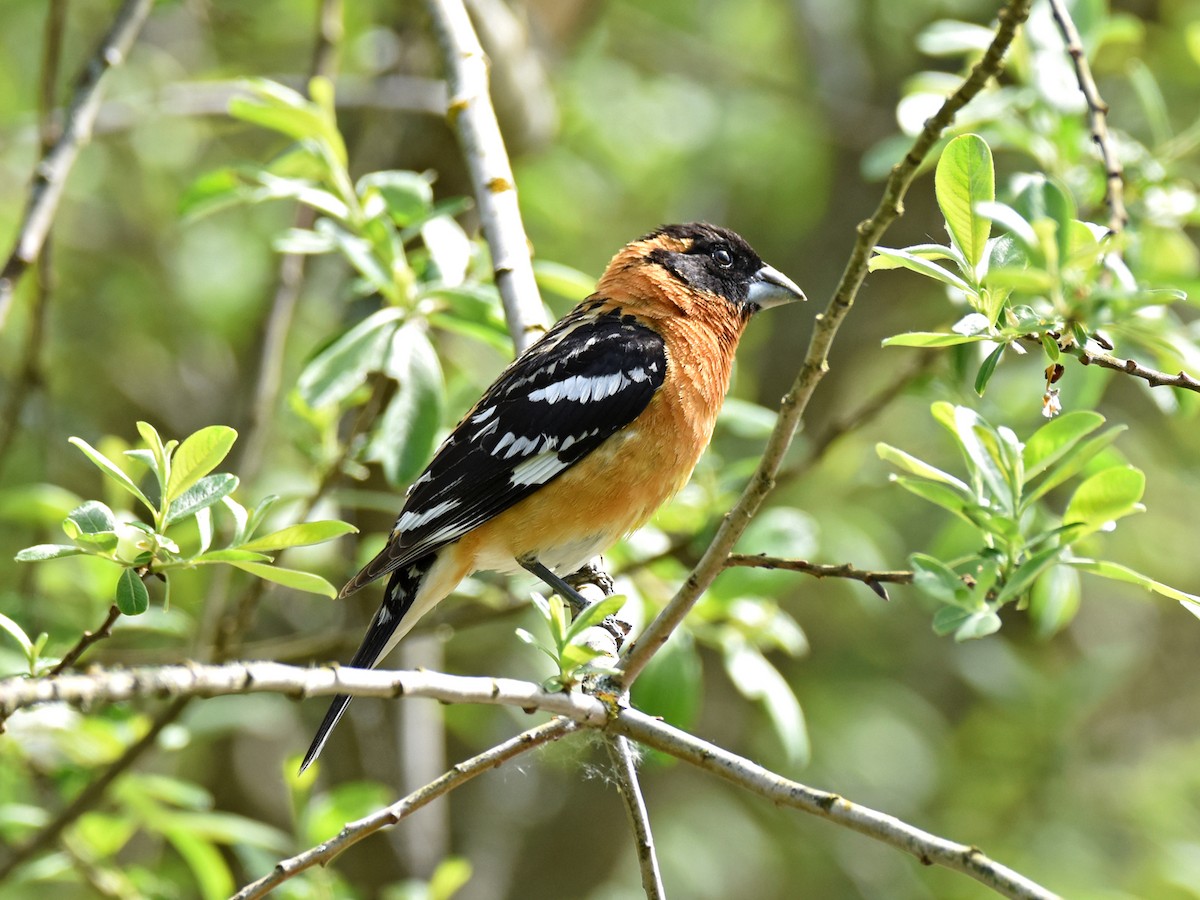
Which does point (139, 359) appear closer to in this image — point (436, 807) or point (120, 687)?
point (436, 807)

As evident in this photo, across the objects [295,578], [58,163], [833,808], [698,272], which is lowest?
[833,808]

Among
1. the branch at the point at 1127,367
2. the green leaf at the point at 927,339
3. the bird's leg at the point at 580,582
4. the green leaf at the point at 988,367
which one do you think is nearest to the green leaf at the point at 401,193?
the bird's leg at the point at 580,582

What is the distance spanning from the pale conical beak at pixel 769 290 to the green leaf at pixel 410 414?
5.32 ft

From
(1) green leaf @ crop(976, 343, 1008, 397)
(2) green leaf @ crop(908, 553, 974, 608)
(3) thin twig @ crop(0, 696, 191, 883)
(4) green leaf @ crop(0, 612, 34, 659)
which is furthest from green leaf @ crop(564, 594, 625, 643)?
(3) thin twig @ crop(0, 696, 191, 883)

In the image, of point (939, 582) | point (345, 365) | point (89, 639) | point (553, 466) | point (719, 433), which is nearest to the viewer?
point (939, 582)

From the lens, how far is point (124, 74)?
24.1 ft

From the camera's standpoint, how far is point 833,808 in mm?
2105

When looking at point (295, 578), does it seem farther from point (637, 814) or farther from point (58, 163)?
point (58, 163)

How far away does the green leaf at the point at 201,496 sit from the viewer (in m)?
2.34

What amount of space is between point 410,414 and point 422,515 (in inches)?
15.6

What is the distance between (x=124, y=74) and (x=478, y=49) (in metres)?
4.38

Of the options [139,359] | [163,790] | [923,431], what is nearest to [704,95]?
[923,431]

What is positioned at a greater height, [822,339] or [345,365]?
[822,339]

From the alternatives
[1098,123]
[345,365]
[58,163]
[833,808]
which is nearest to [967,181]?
[1098,123]
